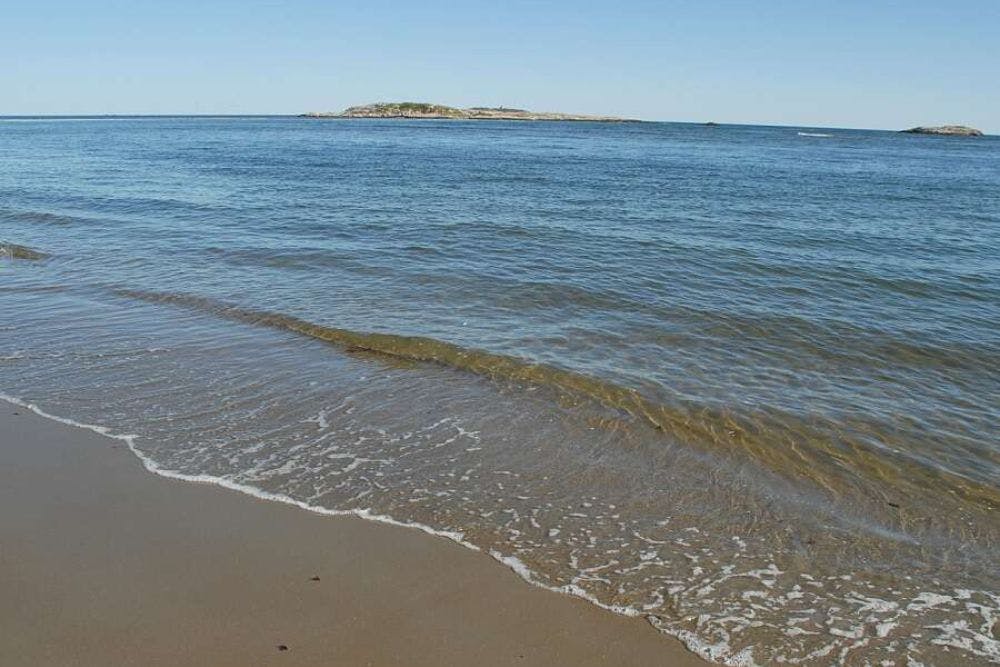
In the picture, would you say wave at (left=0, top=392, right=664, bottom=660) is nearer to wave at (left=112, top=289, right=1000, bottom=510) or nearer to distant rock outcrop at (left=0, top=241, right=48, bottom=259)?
wave at (left=112, top=289, right=1000, bottom=510)

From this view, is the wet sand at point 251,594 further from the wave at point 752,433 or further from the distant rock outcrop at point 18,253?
the distant rock outcrop at point 18,253

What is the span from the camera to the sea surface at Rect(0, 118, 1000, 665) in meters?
5.44

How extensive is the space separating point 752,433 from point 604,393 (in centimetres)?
195

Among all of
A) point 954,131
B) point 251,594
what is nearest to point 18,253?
point 251,594

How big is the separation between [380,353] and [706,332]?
569cm

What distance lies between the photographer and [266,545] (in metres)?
5.44

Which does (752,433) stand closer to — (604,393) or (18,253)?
(604,393)

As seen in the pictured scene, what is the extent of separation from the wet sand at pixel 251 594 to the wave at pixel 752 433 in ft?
Result: 11.4

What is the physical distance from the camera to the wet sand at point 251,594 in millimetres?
4309

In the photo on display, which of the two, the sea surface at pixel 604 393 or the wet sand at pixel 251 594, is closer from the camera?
the wet sand at pixel 251 594

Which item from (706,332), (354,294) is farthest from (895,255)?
(354,294)

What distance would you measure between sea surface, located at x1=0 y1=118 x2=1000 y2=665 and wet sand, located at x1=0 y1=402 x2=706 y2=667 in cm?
35

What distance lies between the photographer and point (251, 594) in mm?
4805

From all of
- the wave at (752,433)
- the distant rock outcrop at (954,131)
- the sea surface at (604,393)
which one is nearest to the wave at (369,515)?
the sea surface at (604,393)
